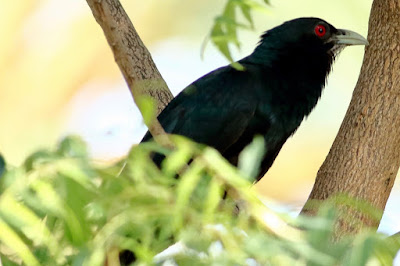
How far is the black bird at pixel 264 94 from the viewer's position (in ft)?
13.6

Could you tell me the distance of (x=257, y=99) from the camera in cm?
421

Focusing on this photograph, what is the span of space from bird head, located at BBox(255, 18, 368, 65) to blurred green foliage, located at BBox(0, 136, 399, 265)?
279cm

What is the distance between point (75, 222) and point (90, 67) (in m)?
5.94

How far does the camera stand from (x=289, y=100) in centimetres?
432

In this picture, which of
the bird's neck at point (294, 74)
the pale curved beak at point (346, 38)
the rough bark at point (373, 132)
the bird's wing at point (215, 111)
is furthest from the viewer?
the pale curved beak at point (346, 38)

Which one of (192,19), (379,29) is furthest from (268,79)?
(192,19)

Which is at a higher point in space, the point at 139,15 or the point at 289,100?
the point at 139,15

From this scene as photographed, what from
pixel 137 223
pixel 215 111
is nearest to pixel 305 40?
pixel 215 111

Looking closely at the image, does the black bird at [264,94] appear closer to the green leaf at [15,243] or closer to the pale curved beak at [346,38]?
the pale curved beak at [346,38]

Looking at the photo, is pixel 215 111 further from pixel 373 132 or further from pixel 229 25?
pixel 229 25

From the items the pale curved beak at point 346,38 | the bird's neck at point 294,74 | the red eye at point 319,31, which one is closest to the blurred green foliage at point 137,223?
the bird's neck at point 294,74

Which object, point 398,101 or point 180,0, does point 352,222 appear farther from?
point 180,0

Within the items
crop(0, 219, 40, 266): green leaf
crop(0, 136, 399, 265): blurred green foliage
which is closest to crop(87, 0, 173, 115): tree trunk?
crop(0, 136, 399, 265): blurred green foliage

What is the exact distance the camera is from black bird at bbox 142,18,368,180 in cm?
414
